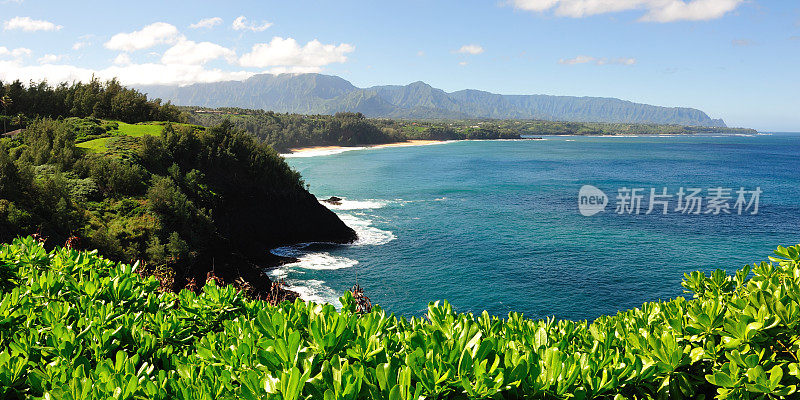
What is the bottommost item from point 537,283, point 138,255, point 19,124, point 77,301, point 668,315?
point 537,283

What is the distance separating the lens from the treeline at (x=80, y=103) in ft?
147

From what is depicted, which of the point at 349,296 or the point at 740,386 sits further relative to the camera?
the point at 349,296

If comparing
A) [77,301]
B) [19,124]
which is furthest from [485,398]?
[19,124]

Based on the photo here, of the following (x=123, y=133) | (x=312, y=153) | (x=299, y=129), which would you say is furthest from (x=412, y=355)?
(x=299, y=129)

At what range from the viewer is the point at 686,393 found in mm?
4086

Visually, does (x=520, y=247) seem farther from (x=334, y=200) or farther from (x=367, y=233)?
(x=334, y=200)

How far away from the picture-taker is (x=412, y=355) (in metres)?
3.62

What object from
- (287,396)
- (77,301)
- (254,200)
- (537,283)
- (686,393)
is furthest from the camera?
(254,200)

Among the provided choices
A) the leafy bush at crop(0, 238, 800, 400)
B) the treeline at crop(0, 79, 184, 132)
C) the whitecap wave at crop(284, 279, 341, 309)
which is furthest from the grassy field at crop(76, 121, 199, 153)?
the leafy bush at crop(0, 238, 800, 400)

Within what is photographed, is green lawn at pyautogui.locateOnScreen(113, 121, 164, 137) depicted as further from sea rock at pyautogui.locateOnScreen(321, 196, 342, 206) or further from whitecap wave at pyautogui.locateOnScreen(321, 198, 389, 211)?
sea rock at pyautogui.locateOnScreen(321, 196, 342, 206)

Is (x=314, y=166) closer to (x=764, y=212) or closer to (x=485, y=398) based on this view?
(x=764, y=212)

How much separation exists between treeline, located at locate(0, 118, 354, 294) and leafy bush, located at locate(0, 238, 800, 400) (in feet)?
46.3

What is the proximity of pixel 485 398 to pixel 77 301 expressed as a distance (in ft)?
19.0

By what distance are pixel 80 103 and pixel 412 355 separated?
55888 mm
